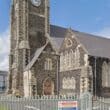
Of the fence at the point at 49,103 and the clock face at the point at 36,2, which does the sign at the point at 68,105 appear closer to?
the fence at the point at 49,103

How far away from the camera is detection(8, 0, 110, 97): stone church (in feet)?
138

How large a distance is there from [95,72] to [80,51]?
136 inches

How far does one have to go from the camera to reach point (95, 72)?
137 ft

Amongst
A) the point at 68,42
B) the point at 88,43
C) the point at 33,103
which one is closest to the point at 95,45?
the point at 88,43

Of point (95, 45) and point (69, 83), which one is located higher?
point (95, 45)

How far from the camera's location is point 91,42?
4631 cm

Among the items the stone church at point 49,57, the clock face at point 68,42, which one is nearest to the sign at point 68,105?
the stone church at point 49,57

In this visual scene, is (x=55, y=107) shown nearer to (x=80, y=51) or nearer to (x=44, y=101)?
(x=44, y=101)

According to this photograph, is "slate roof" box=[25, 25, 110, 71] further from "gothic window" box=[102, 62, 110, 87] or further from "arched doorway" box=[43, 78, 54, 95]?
"arched doorway" box=[43, 78, 54, 95]

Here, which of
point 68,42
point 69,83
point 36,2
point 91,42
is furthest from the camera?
point 36,2

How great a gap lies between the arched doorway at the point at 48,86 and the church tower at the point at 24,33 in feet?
→ 11.8

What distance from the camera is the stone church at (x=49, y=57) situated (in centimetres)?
4212

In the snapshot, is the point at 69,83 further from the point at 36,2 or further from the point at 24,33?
the point at 36,2

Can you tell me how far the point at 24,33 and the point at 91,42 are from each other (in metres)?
10.9
